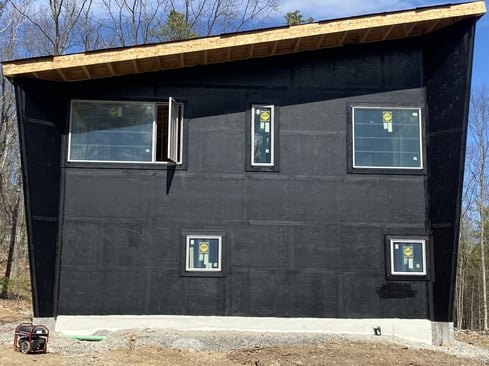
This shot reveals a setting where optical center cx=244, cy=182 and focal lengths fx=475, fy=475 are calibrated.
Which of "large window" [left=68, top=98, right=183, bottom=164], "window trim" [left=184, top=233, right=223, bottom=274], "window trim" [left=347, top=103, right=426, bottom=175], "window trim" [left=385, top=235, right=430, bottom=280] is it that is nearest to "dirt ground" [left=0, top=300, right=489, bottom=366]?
"window trim" [left=385, top=235, right=430, bottom=280]

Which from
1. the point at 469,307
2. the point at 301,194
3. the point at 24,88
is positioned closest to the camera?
the point at 24,88

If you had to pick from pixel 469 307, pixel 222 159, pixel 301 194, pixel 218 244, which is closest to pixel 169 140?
pixel 222 159

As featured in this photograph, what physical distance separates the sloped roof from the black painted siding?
0.97 feet

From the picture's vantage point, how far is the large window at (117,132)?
8477 millimetres

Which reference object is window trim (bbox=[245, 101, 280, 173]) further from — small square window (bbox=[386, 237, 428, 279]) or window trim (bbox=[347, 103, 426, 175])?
small square window (bbox=[386, 237, 428, 279])

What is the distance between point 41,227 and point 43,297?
3.86ft

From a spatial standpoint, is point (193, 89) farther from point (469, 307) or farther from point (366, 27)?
point (469, 307)

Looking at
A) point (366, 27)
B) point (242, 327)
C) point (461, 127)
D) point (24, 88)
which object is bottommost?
point (242, 327)

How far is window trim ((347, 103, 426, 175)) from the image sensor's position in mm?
8602

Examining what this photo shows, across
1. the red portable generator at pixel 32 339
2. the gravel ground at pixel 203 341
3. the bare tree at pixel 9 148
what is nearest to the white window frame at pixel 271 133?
the gravel ground at pixel 203 341

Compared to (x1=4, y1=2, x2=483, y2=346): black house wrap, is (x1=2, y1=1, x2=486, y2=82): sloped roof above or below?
above

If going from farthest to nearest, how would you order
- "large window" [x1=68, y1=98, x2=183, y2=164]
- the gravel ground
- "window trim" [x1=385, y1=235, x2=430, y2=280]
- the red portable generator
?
"large window" [x1=68, y1=98, x2=183, y2=164], "window trim" [x1=385, y1=235, x2=430, y2=280], the gravel ground, the red portable generator

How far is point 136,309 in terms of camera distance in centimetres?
817

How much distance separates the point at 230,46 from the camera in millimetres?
7938
